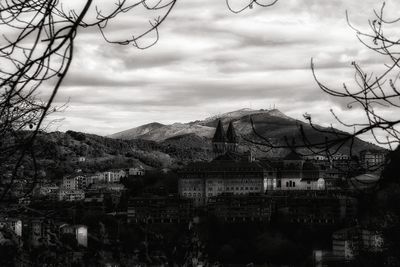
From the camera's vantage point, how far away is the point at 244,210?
142 ft

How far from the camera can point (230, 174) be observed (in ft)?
172

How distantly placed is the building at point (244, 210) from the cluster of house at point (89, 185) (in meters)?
8.43

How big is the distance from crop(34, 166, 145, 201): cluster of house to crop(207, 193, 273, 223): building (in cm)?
843

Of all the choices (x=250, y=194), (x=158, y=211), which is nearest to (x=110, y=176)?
(x=250, y=194)

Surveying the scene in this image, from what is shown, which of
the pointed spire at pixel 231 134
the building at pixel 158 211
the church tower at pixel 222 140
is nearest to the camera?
the building at pixel 158 211

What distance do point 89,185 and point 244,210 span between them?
23.2 m

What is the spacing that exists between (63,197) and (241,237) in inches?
521

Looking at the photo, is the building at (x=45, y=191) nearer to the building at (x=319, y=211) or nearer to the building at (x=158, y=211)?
the building at (x=158, y=211)

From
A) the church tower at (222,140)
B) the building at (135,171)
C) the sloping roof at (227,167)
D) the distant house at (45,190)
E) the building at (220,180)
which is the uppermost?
the church tower at (222,140)

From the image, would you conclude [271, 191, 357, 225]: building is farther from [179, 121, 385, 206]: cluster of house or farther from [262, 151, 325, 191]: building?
[262, 151, 325, 191]: building

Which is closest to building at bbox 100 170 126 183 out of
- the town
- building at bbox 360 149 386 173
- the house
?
the town

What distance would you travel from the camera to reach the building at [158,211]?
44281 millimetres

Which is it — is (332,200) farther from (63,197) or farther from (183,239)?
(63,197)

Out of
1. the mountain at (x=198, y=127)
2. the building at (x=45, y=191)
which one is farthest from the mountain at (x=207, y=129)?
the building at (x=45, y=191)
